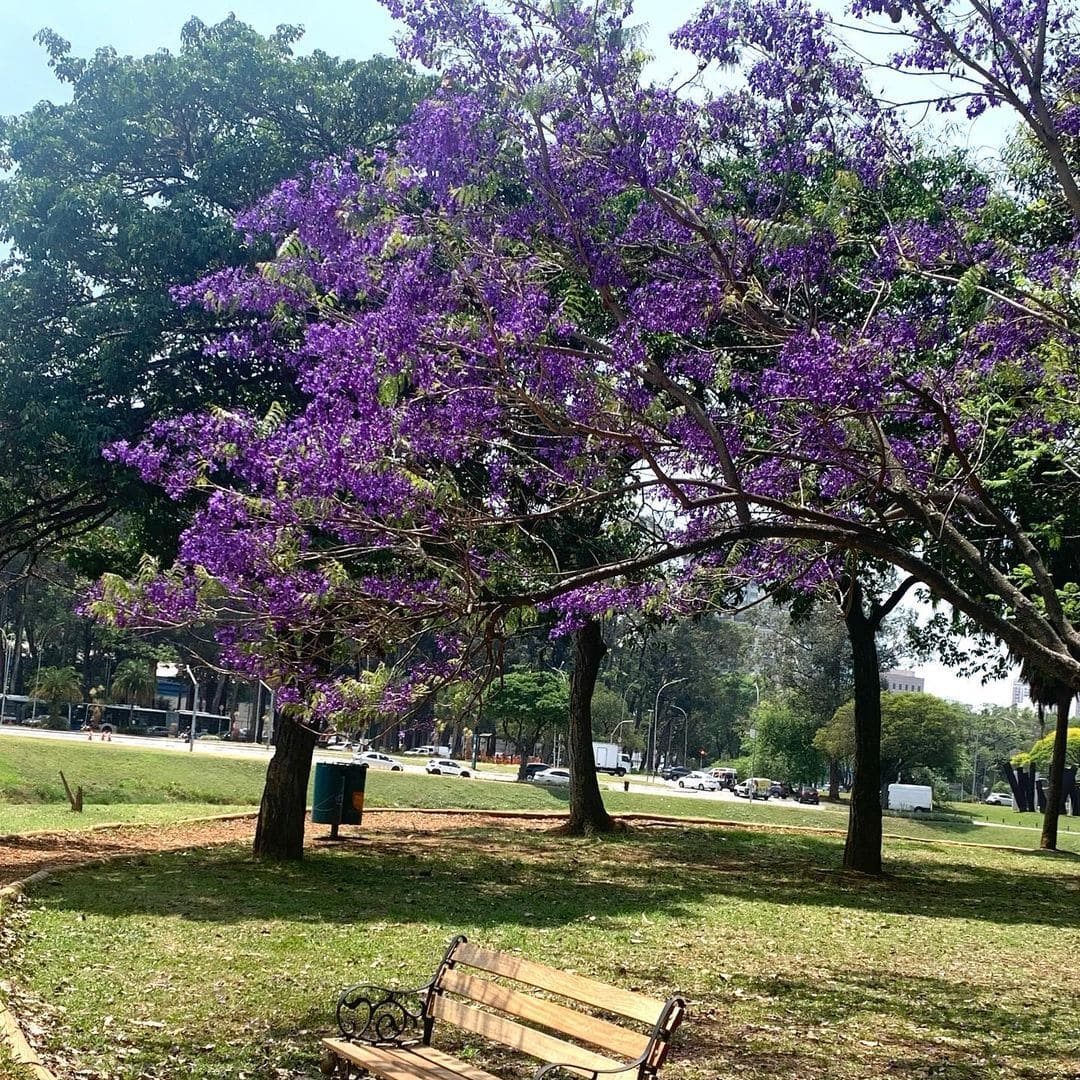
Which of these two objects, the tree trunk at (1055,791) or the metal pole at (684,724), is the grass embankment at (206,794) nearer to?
the tree trunk at (1055,791)

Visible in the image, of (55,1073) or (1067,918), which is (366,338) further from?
(1067,918)

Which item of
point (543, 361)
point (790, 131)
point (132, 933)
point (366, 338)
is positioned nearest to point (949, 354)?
point (790, 131)

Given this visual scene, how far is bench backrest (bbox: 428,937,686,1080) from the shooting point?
5.19m

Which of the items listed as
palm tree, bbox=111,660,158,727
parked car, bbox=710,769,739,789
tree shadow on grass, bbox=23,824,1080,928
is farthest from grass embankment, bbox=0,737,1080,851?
palm tree, bbox=111,660,158,727

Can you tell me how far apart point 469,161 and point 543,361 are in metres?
1.35

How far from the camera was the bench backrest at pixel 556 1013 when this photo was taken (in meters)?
5.19

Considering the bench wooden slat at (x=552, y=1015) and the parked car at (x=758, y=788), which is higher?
the bench wooden slat at (x=552, y=1015)

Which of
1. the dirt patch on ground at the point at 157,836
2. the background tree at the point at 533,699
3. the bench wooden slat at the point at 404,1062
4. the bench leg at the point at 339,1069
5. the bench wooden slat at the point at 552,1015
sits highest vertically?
the background tree at the point at 533,699

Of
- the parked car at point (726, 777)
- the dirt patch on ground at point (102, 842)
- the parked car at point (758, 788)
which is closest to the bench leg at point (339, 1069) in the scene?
the dirt patch on ground at point (102, 842)

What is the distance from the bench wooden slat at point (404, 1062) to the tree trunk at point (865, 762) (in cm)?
1375

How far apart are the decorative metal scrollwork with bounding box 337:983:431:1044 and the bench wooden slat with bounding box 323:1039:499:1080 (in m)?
0.21

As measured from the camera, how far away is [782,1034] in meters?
7.81

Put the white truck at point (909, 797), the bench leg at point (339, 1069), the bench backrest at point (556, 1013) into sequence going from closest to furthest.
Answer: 1. the bench backrest at point (556, 1013)
2. the bench leg at point (339, 1069)
3. the white truck at point (909, 797)

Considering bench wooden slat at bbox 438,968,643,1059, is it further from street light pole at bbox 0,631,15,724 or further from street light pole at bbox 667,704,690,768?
street light pole at bbox 667,704,690,768
